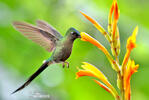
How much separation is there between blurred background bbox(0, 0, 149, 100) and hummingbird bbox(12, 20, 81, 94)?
2.83ft

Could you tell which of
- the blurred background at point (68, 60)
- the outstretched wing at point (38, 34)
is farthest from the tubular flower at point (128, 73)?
the blurred background at point (68, 60)

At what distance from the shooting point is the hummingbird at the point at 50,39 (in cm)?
177

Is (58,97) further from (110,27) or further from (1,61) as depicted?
(110,27)

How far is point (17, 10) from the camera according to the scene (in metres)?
2.98

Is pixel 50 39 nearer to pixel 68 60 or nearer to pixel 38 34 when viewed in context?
pixel 38 34

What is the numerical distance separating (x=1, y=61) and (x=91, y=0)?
1.20 metres

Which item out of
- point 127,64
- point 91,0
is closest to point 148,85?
point 91,0

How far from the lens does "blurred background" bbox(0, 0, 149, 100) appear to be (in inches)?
112

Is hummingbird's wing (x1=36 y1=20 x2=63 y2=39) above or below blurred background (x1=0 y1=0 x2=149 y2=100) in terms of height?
above

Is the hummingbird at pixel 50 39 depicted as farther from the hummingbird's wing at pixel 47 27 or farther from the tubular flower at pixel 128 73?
the tubular flower at pixel 128 73

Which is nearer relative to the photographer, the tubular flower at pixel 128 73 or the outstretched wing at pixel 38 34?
the tubular flower at pixel 128 73

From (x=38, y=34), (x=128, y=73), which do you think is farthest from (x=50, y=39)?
(x=128, y=73)

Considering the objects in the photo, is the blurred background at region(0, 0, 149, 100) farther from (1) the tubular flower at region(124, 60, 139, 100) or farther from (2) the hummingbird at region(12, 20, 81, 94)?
(1) the tubular flower at region(124, 60, 139, 100)

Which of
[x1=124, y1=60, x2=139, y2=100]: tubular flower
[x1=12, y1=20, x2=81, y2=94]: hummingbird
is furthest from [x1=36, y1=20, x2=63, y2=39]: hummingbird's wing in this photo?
[x1=124, y1=60, x2=139, y2=100]: tubular flower
